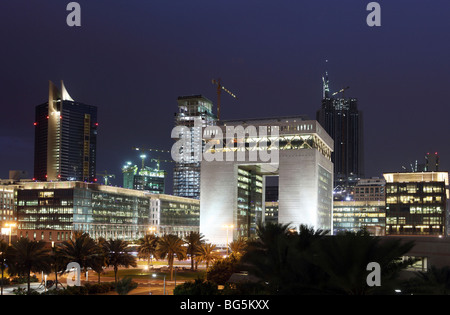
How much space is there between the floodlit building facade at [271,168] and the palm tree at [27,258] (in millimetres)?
97676

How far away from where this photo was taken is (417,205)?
531 feet

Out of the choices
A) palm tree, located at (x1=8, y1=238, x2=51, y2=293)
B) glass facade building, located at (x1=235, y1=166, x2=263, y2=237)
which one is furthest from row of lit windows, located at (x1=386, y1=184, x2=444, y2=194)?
palm tree, located at (x1=8, y1=238, x2=51, y2=293)

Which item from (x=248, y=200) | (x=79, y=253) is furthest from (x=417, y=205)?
(x=79, y=253)

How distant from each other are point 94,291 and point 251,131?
346ft

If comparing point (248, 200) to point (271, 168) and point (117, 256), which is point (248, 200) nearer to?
point (271, 168)

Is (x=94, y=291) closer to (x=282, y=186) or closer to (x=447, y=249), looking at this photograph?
(x=447, y=249)

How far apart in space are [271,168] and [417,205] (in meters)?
47.3

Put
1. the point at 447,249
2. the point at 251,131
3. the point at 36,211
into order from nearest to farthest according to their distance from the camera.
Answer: the point at 447,249 → the point at 251,131 → the point at 36,211

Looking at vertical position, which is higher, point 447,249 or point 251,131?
point 251,131

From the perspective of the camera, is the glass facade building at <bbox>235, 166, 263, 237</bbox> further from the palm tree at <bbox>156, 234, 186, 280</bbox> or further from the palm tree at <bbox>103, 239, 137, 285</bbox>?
the palm tree at <bbox>103, 239, 137, 285</bbox>

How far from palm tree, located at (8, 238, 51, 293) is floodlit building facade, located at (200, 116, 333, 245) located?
3846 inches

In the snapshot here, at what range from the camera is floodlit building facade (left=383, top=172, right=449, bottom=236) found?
525ft
